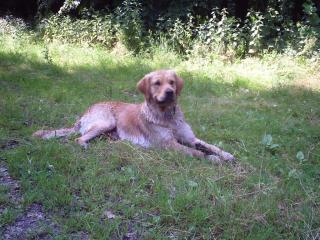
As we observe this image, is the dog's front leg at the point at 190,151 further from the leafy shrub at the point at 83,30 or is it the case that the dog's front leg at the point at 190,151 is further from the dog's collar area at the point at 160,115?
the leafy shrub at the point at 83,30

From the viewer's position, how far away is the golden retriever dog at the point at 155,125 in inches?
233

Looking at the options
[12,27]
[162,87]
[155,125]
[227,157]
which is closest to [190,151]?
[227,157]

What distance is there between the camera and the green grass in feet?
13.1

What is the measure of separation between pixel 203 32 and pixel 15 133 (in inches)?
255

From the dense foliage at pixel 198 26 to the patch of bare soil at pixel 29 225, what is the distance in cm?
753

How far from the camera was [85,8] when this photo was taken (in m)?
12.7

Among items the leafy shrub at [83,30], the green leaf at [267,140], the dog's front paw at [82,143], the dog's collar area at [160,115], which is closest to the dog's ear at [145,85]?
the dog's collar area at [160,115]

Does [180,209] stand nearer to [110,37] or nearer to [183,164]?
[183,164]

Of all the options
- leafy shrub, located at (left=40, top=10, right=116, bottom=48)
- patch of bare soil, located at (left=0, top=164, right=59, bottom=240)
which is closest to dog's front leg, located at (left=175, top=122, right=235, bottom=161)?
patch of bare soil, located at (left=0, top=164, right=59, bottom=240)

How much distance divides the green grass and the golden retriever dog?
10.6 inches

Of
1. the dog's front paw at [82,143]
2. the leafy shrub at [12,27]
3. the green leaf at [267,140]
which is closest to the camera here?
the dog's front paw at [82,143]

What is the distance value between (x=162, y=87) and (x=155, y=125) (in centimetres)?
54

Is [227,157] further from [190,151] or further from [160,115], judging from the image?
[160,115]

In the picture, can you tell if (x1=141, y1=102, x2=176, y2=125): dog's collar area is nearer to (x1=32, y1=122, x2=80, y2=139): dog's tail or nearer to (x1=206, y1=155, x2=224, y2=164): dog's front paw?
(x1=206, y1=155, x2=224, y2=164): dog's front paw
